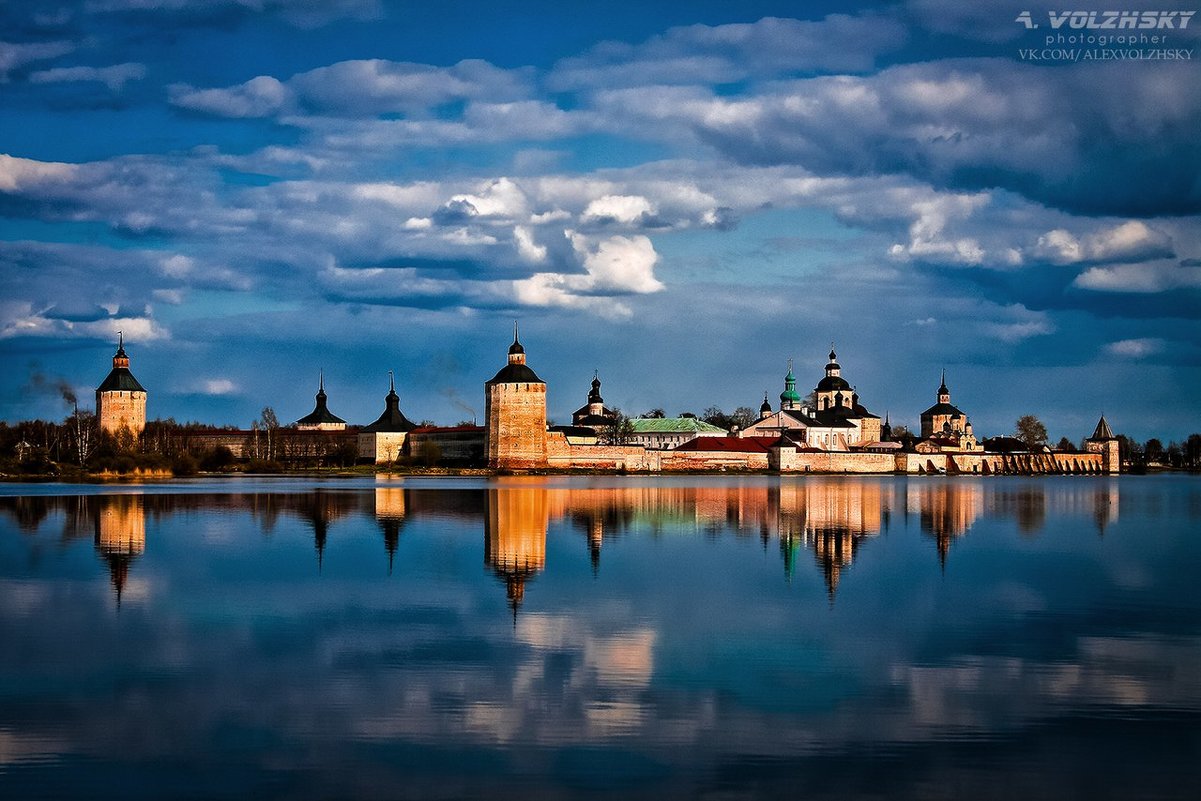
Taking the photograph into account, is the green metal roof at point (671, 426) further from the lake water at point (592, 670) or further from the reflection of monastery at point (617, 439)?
the lake water at point (592, 670)

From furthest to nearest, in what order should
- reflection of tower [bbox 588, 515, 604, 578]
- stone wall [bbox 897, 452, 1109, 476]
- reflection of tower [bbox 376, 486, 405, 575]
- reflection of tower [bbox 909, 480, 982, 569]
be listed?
stone wall [bbox 897, 452, 1109, 476], reflection of tower [bbox 909, 480, 982, 569], reflection of tower [bbox 376, 486, 405, 575], reflection of tower [bbox 588, 515, 604, 578]

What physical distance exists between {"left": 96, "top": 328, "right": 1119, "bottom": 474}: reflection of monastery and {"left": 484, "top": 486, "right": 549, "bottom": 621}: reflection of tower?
43791mm

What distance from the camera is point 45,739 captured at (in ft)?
23.4

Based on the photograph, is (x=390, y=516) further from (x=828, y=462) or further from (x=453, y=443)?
(x=828, y=462)

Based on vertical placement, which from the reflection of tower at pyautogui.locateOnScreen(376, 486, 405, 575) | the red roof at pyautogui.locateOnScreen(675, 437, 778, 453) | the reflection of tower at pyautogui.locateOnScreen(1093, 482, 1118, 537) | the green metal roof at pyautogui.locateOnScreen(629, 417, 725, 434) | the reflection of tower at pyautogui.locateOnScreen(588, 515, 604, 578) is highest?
the green metal roof at pyautogui.locateOnScreen(629, 417, 725, 434)

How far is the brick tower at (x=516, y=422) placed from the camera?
7556cm

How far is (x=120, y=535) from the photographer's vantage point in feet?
66.1

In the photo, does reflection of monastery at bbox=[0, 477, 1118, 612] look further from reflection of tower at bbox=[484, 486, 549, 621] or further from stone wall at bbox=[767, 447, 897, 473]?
stone wall at bbox=[767, 447, 897, 473]

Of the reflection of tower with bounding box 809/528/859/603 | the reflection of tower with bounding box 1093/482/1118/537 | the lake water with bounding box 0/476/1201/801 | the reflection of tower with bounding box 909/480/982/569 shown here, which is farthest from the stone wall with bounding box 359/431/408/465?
the lake water with bounding box 0/476/1201/801

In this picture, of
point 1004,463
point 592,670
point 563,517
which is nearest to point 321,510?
point 563,517

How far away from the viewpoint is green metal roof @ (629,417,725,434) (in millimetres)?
97125

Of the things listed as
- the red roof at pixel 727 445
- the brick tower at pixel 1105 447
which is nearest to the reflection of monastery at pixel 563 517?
the red roof at pixel 727 445

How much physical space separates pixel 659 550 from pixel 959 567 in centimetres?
447

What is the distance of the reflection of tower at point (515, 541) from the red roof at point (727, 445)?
175 ft
